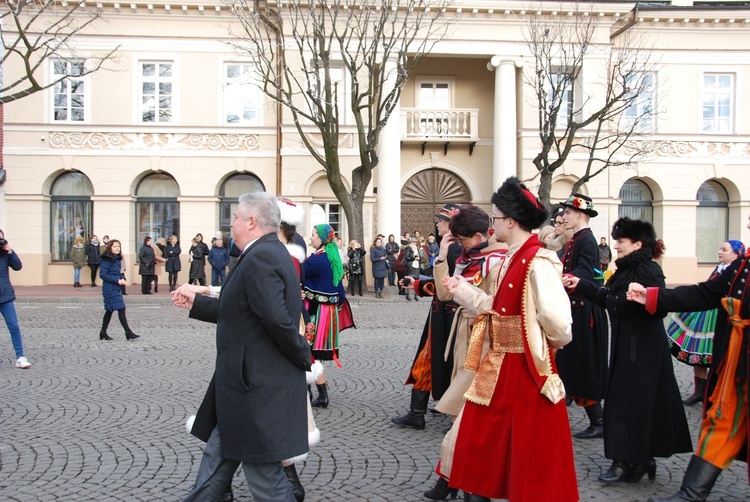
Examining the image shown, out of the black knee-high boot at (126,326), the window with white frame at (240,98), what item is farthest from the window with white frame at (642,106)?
the black knee-high boot at (126,326)

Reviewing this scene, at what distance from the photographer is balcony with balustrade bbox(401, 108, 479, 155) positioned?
84.1 feet

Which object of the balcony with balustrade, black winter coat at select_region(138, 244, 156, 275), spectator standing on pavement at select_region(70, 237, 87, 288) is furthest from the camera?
the balcony with balustrade

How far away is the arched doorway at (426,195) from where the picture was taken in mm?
26531

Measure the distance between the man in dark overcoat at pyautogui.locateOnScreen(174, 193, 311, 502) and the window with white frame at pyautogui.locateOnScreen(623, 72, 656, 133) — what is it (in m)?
22.4

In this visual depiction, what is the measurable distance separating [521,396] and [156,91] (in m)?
23.3

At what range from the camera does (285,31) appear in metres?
24.1

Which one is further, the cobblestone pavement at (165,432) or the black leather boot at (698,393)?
the black leather boot at (698,393)

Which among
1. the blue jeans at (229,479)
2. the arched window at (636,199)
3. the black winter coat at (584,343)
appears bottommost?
the blue jeans at (229,479)

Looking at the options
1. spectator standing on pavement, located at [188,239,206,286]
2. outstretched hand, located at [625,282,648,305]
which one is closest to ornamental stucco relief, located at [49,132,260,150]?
spectator standing on pavement, located at [188,239,206,286]

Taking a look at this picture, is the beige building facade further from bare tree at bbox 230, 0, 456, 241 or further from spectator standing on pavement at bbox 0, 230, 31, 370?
spectator standing on pavement at bbox 0, 230, 31, 370

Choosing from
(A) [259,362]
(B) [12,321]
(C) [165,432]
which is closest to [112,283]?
(B) [12,321]

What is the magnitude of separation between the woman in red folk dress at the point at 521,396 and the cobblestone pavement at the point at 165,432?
1.09 meters

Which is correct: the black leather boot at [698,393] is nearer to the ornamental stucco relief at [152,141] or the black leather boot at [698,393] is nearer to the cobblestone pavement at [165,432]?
the cobblestone pavement at [165,432]

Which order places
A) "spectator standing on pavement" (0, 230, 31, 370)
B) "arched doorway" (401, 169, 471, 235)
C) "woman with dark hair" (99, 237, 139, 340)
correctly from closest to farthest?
"spectator standing on pavement" (0, 230, 31, 370), "woman with dark hair" (99, 237, 139, 340), "arched doorway" (401, 169, 471, 235)
